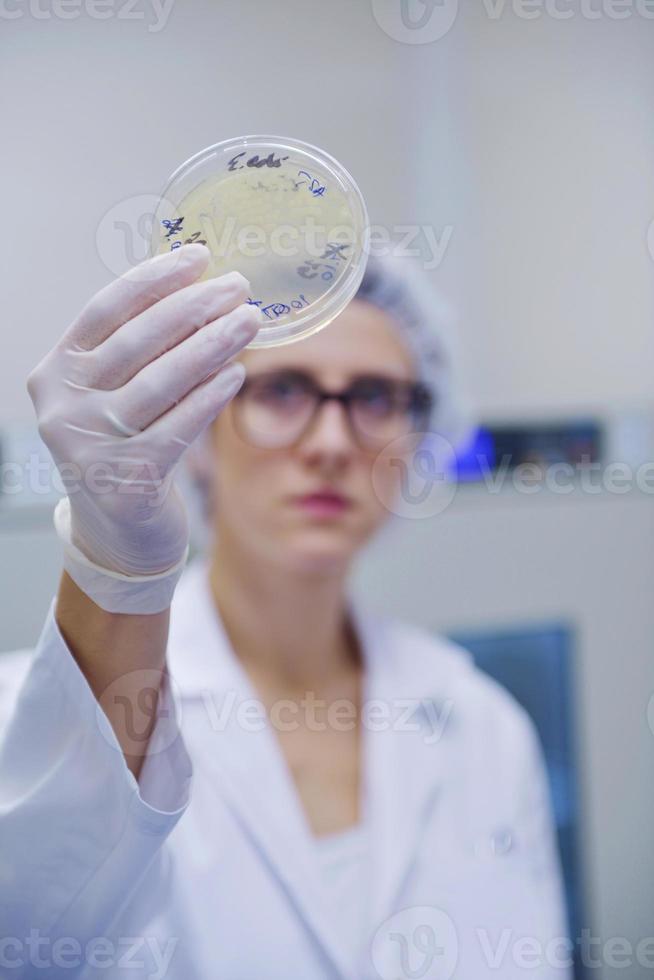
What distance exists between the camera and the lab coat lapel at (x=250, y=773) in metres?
1.00

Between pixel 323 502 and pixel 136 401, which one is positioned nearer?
pixel 136 401

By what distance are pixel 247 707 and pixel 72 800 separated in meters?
0.44

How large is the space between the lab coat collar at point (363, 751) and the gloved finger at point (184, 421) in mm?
552

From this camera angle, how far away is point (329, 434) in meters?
1.15

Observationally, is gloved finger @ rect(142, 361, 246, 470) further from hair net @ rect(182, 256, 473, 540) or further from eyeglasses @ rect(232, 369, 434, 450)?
hair net @ rect(182, 256, 473, 540)

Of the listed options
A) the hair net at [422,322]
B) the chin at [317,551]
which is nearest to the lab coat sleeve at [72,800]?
the chin at [317,551]

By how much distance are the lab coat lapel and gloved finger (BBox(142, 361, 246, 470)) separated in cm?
55

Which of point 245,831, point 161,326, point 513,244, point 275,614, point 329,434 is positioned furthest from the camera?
point 513,244

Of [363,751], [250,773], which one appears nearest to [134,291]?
[250,773]

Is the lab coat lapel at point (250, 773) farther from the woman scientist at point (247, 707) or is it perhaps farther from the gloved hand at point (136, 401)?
the gloved hand at point (136, 401)

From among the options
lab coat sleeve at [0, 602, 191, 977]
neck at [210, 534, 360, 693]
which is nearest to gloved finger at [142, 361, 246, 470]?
lab coat sleeve at [0, 602, 191, 977]

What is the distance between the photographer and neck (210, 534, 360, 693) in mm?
1259

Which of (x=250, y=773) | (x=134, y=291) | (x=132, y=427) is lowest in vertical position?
(x=250, y=773)

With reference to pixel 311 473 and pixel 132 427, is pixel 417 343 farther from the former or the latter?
pixel 132 427
